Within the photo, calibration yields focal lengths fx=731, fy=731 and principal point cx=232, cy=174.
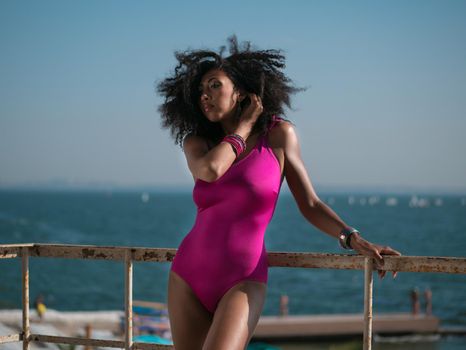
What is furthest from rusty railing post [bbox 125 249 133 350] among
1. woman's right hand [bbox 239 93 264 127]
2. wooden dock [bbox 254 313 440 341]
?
wooden dock [bbox 254 313 440 341]

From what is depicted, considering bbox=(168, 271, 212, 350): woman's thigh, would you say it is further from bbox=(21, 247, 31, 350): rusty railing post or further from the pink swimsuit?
bbox=(21, 247, 31, 350): rusty railing post

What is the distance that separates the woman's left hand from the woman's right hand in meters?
0.65

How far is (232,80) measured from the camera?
3141 millimetres

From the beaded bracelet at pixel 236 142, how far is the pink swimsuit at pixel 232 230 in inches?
1.8

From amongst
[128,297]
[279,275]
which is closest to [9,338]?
[128,297]

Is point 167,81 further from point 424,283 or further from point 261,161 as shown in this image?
point 424,283

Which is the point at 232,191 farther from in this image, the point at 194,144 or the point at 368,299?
the point at 368,299

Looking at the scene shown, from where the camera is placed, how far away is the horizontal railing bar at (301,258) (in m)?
2.89

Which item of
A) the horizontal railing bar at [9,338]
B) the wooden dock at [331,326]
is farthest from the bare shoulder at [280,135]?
the wooden dock at [331,326]

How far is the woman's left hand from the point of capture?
9.67 feet

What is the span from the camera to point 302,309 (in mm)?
51188

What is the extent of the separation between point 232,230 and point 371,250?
0.57 meters

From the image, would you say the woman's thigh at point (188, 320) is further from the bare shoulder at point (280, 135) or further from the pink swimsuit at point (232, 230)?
the bare shoulder at point (280, 135)

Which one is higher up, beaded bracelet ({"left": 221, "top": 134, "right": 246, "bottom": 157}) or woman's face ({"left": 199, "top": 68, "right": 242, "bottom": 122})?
woman's face ({"left": 199, "top": 68, "right": 242, "bottom": 122})
